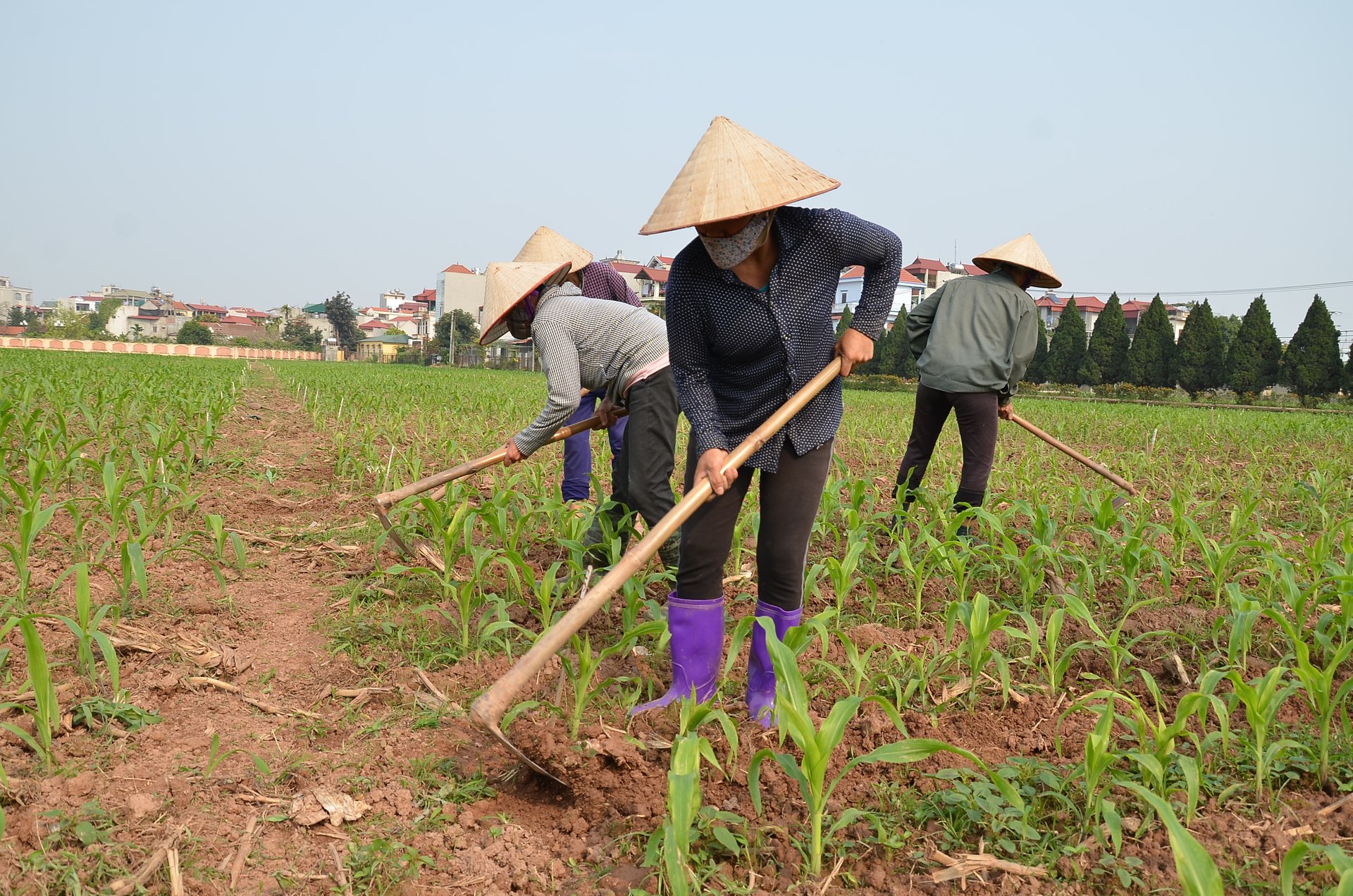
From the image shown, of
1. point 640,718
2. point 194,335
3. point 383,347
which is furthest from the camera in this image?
point 383,347

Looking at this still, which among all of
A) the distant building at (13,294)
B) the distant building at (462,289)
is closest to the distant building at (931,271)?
the distant building at (462,289)

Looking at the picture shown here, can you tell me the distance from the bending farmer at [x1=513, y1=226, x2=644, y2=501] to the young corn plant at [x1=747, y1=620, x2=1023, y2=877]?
2512 mm

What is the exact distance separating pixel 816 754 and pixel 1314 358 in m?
32.6

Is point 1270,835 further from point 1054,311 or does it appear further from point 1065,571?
point 1054,311

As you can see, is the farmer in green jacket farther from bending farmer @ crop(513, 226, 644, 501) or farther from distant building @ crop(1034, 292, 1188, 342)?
distant building @ crop(1034, 292, 1188, 342)

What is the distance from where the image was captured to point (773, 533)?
99.0 inches

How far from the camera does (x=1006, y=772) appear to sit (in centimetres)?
208

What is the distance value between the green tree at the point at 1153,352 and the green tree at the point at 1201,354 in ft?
2.26

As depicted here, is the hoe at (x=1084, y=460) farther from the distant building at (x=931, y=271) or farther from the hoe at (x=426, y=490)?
the distant building at (x=931, y=271)

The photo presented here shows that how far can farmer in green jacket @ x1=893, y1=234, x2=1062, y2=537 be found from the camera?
4.30m

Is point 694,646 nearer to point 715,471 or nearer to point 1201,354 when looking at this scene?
point 715,471

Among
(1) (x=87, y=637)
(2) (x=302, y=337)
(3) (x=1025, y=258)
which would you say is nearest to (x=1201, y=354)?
(3) (x=1025, y=258)

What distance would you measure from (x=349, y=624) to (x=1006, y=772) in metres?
2.16

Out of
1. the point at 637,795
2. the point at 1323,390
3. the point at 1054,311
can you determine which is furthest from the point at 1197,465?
the point at 1054,311
